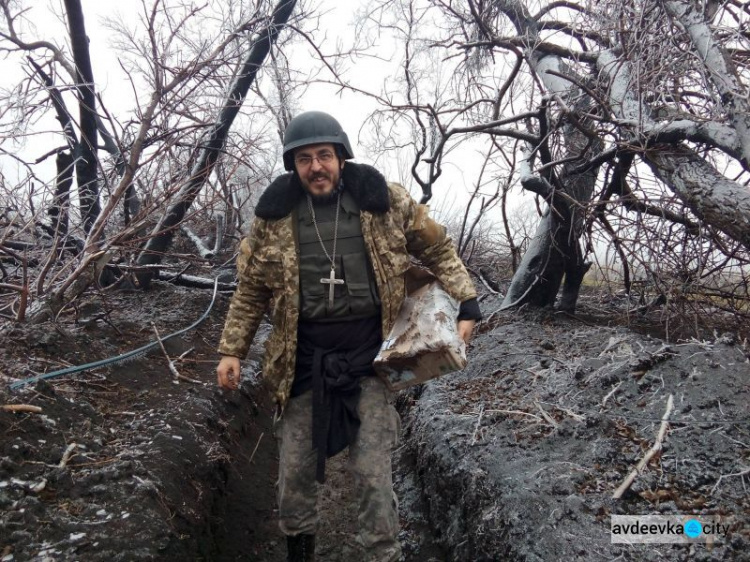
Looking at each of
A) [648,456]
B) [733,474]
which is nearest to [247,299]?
[648,456]

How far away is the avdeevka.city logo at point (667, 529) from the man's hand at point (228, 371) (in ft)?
6.34

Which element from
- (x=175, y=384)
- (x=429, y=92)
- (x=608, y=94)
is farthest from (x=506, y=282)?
(x=175, y=384)

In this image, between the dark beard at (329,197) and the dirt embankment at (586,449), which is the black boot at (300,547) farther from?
the dark beard at (329,197)

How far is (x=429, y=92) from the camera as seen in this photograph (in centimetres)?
784

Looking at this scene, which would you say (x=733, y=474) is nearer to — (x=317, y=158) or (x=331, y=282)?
Answer: (x=331, y=282)

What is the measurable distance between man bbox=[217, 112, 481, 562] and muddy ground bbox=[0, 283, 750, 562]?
2.25 ft

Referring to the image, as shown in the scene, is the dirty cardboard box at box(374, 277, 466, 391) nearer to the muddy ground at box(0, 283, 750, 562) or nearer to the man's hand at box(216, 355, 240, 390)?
the man's hand at box(216, 355, 240, 390)

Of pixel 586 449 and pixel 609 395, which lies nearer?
pixel 586 449

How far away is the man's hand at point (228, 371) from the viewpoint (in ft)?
9.02

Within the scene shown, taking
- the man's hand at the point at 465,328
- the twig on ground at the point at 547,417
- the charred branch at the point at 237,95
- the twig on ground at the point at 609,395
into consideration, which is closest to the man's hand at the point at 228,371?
the man's hand at the point at 465,328

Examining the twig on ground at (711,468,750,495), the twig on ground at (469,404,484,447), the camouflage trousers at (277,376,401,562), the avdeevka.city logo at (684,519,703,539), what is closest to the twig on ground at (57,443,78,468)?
the camouflage trousers at (277,376,401,562)

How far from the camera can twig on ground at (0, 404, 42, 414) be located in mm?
2912

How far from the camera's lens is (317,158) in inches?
105

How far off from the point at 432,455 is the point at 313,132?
241 centimetres
